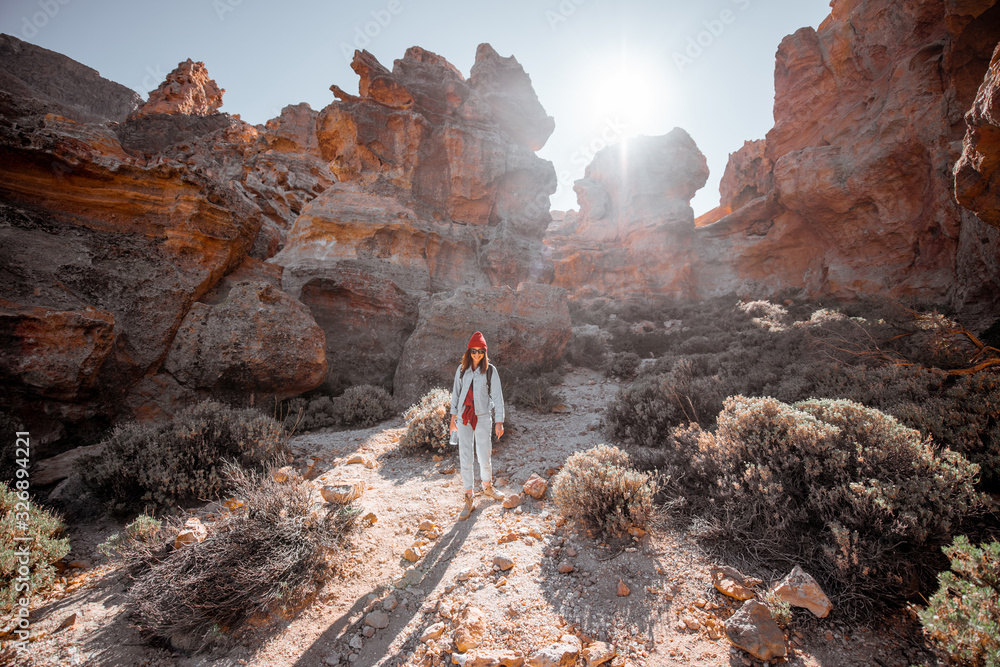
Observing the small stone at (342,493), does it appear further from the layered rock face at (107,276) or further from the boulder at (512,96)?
the boulder at (512,96)

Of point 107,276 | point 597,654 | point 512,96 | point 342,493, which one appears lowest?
point 597,654

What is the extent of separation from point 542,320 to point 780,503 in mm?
7813

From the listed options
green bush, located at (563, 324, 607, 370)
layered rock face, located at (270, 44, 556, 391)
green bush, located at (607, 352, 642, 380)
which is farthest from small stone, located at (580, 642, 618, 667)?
green bush, located at (563, 324, 607, 370)

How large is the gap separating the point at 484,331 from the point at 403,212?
18.8ft

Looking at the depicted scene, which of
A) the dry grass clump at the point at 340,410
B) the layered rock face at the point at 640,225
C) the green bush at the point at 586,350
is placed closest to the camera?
the dry grass clump at the point at 340,410

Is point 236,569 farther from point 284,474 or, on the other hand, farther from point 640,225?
point 640,225

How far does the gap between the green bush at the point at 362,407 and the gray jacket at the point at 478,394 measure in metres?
3.66

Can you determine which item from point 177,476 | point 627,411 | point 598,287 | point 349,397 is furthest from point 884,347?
point 598,287

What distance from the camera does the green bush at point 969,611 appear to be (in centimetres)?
177

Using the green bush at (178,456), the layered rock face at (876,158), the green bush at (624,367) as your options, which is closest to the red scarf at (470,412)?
the green bush at (178,456)

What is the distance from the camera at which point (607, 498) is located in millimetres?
3553

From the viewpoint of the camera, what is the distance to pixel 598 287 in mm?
30359

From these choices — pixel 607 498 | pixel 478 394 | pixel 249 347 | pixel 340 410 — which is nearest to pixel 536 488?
pixel 607 498

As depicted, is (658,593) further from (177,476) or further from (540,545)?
(177,476)
